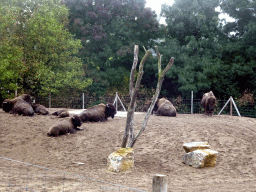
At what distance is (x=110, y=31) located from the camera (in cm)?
2534

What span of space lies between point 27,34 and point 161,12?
11.1 m

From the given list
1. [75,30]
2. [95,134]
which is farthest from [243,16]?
[95,134]

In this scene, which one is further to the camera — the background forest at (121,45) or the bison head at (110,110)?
the background forest at (121,45)

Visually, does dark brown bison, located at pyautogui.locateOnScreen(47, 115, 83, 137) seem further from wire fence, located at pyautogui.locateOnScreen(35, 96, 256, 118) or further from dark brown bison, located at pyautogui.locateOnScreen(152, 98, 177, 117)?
wire fence, located at pyautogui.locateOnScreen(35, 96, 256, 118)

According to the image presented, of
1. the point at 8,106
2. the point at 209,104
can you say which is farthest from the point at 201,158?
the point at 8,106

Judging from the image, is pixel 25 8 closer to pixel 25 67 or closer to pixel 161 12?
pixel 25 67

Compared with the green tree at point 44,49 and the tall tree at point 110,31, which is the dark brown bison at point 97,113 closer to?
the green tree at point 44,49

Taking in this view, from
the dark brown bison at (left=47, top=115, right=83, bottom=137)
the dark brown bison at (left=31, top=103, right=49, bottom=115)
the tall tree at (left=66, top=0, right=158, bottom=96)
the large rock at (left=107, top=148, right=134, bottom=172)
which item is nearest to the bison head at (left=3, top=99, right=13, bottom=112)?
the dark brown bison at (left=31, top=103, right=49, bottom=115)

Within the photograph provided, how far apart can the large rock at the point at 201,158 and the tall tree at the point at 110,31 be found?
667 inches

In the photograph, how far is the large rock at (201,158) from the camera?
771 cm

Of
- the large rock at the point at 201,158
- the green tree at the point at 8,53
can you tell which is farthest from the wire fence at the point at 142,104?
the large rock at the point at 201,158

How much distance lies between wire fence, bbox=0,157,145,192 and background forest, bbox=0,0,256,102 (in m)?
13.8

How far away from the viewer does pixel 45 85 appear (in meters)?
21.5

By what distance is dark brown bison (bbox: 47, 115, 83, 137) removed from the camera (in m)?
10.1
